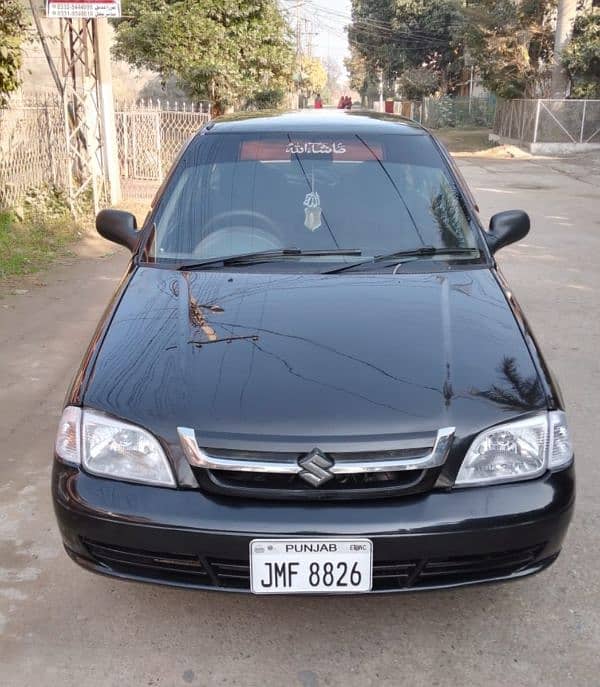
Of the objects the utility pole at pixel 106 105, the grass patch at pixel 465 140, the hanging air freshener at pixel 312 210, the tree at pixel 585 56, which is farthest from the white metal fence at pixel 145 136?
the tree at pixel 585 56

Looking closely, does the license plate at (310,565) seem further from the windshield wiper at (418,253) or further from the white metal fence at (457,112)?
the white metal fence at (457,112)

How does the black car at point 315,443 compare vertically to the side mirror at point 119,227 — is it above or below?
below

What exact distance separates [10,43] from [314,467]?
7035mm

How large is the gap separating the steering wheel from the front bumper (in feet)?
4.35

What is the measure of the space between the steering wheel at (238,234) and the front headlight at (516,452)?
143 centimetres

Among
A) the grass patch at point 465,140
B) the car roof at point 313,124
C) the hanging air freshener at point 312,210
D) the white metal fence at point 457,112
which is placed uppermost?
the car roof at point 313,124

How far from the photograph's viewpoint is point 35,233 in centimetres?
941

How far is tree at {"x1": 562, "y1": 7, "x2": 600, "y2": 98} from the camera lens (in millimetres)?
25281

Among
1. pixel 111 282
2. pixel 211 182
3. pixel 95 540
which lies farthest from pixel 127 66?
pixel 95 540

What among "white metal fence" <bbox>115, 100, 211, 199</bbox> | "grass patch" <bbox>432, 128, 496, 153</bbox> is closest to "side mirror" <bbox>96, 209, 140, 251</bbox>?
"white metal fence" <bbox>115, 100, 211, 199</bbox>

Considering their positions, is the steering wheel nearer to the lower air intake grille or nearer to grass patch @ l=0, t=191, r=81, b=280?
the lower air intake grille

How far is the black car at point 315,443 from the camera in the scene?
2182 mm

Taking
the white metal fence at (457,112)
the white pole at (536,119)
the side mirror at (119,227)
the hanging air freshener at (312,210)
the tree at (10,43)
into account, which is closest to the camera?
the hanging air freshener at (312,210)

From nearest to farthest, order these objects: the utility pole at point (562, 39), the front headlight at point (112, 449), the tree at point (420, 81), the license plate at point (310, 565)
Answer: the license plate at point (310, 565) → the front headlight at point (112, 449) → the utility pole at point (562, 39) → the tree at point (420, 81)
